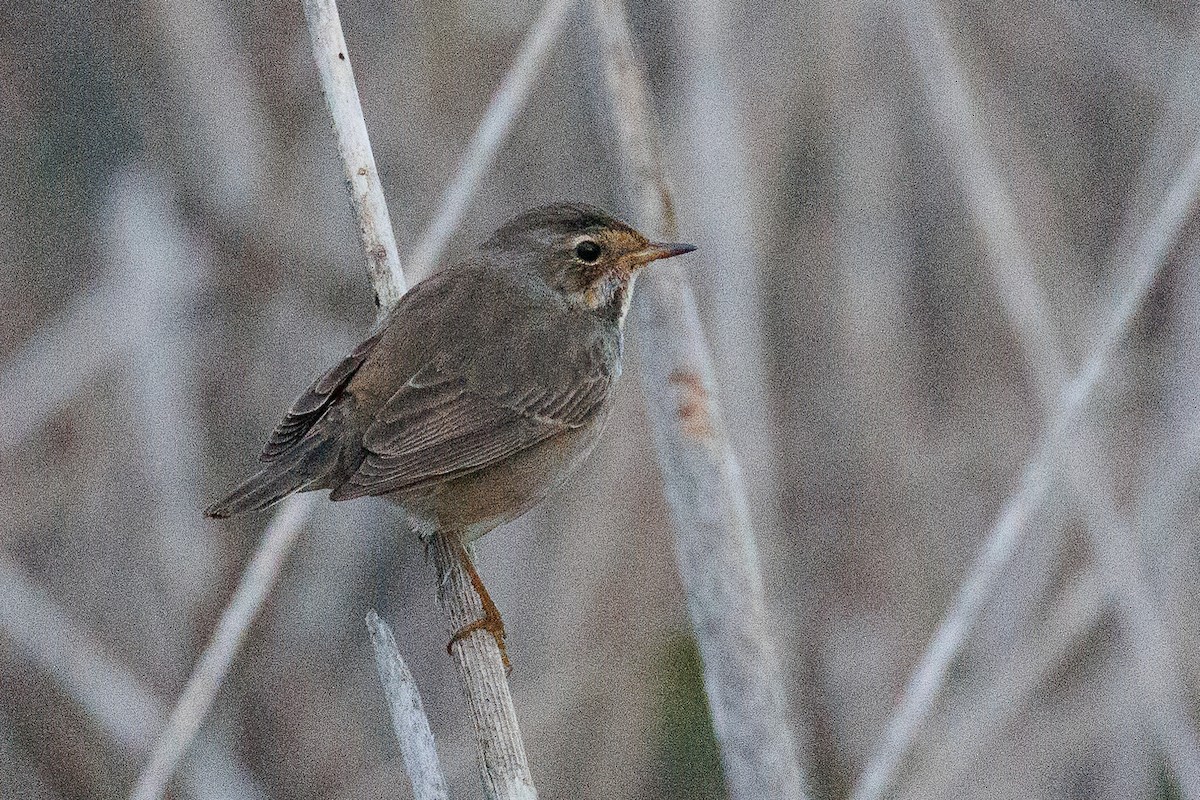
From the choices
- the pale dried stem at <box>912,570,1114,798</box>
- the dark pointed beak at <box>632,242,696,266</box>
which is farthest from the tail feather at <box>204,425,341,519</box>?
the pale dried stem at <box>912,570,1114,798</box>

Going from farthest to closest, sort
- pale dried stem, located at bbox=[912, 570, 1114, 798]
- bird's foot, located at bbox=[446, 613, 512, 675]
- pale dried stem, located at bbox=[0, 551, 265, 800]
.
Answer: pale dried stem, located at bbox=[912, 570, 1114, 798] → pale dried stem, located at bbox=[0, 551, 265, 800] → bird's foot, located at bbox=[446, 613, 512, 675]

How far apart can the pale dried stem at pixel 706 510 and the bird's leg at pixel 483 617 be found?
37 cm

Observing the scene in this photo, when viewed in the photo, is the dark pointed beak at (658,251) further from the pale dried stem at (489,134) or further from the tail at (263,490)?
the tail at (263,490)

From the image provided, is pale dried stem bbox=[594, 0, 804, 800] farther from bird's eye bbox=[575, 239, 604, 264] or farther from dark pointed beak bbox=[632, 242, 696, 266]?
bird's eye bbox=[575, 239, 604, 264]

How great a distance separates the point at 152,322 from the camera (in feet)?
11.5

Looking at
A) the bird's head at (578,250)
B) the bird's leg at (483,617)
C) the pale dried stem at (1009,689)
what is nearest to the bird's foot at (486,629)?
Result: the bird's leg at (483,617)

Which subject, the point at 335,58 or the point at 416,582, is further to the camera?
the point at 416,582

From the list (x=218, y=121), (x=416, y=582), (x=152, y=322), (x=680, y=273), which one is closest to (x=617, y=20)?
(x=680, y=273)

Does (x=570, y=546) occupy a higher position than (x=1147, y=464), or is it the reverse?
(x=570, y=546)

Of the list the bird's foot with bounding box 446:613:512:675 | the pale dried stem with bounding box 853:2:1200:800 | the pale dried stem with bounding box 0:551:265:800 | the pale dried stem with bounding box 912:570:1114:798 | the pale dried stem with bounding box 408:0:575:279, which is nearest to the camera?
the bird's foot with bounding box 446:613:512:675

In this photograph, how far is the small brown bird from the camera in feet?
8.92

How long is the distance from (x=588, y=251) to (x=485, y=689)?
979 mm

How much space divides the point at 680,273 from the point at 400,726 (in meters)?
1.06

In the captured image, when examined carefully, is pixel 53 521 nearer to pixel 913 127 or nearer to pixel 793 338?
pixel 793 338
